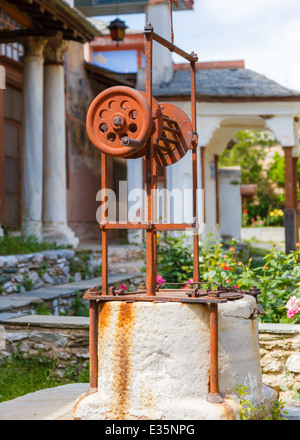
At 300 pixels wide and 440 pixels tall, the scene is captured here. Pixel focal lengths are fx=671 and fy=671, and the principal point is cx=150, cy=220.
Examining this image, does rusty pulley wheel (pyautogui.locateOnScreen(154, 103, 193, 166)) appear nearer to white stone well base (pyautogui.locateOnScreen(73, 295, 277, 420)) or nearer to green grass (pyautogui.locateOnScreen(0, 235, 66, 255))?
white stone well base (pyautogui.locateOnScreen(73, 295, 277, 420))

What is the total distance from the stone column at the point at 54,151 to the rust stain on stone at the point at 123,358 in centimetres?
620

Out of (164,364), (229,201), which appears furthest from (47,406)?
(229,201)

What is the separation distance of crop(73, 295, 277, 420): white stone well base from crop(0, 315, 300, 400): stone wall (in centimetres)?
166

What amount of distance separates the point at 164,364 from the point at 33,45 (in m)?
6.67

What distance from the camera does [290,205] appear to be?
1075 centimetres

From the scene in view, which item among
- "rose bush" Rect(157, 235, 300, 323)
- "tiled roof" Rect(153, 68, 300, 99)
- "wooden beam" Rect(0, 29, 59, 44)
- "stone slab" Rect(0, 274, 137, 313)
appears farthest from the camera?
"tiled roof" Rect(153, 68, 300, 99)

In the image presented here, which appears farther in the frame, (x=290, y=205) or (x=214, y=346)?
(x=290, y=205)

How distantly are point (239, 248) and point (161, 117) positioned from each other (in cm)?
906

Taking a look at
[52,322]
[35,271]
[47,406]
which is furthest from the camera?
[35,271]

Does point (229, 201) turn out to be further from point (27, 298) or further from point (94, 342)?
point (94, 342)

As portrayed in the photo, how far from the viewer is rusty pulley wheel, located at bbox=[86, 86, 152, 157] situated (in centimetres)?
304

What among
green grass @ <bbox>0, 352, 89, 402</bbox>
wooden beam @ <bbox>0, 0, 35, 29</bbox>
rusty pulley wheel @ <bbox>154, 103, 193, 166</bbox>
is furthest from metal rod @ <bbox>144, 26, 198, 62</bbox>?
Result: wooden beam @ <bbox>0, 0, 35, 29</bbox>

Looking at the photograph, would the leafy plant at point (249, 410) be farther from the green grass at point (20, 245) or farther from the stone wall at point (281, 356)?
the green grass at point (20, 245)
